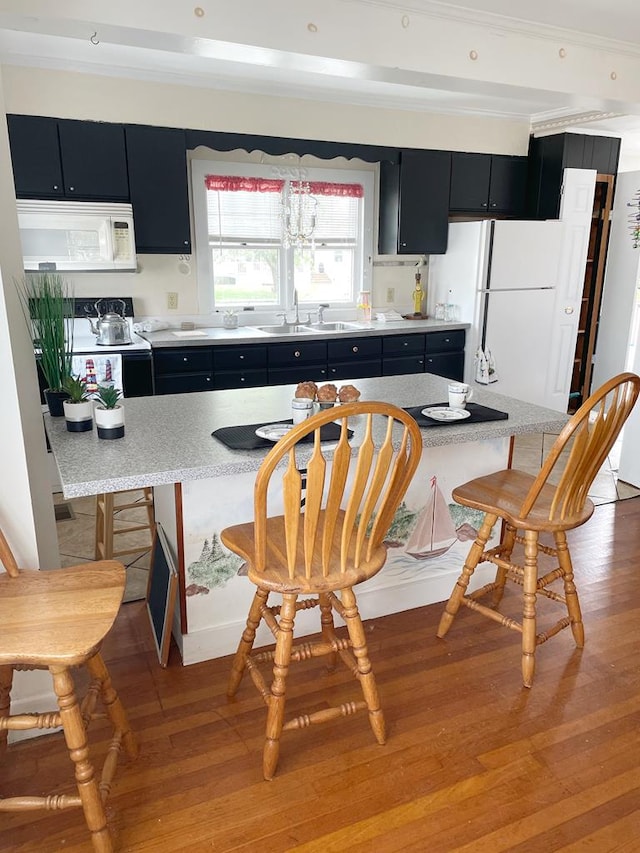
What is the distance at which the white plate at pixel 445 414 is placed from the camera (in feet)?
7.34

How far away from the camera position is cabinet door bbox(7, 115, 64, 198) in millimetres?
3732

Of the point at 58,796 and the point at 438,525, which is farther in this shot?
the point at 438,525

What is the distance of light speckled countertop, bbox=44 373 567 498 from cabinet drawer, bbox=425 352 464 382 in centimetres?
206

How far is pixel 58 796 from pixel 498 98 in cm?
500

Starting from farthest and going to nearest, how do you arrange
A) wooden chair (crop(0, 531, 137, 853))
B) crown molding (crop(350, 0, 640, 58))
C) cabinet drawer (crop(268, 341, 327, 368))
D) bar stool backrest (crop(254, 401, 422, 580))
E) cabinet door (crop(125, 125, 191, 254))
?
cabinet drawer (crop(268, 341, 327, 368)) < cabinet door (crop(125, 125, 191, 254)) < crown molding (crop(350, 0, 640, 58)) < bar stool backrest (crop(254, 401, 422, 580)) < wooden chair (crop(0, 531, 137, 853))

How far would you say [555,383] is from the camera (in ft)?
17.9

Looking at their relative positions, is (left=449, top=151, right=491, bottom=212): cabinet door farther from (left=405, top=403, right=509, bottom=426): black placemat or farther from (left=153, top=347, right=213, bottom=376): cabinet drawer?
(left=405, top=403, right=509, bottom=426): black placemat

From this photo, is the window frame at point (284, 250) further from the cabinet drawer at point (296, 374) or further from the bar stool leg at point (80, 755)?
the bar stool leg at point (80, 755)

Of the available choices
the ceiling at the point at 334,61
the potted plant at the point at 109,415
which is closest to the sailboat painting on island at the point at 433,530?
the potted plant at the point at 109,415

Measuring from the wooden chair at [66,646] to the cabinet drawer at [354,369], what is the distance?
3.11 meters

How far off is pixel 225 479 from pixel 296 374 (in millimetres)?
2476

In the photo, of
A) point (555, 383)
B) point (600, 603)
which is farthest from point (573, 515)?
point (555, 383)

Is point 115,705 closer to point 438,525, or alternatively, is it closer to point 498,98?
point 438,525

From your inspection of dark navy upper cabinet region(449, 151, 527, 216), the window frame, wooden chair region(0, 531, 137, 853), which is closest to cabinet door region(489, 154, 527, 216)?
dark navy upper cabinet region(449, 151, 527, 216)
